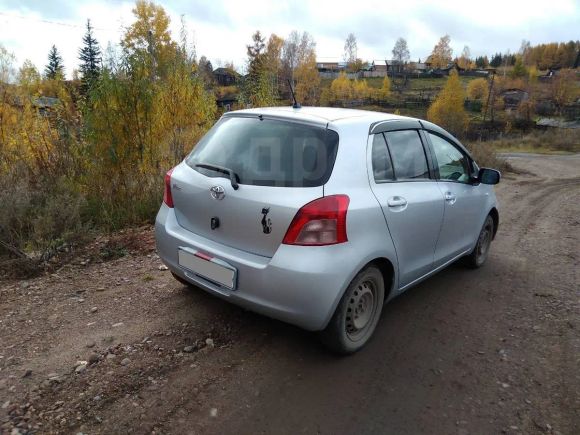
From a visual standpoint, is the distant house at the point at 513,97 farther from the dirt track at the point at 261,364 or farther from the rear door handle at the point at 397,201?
the rear door handle at the point at 397,201

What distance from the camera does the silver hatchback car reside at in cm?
262

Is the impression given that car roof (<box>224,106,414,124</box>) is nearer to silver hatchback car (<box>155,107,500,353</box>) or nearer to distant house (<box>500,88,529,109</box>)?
silver hatchback car (<box>155,107,500,353</box>)

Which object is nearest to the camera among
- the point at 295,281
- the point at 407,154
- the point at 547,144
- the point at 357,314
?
the point at 295,281

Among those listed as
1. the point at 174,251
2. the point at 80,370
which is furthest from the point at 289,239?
the point at 80,370

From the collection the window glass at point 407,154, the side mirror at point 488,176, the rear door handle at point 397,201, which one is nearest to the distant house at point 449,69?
the side mirror at point 488,176

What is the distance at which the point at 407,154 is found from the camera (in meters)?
3.50

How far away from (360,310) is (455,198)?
1.62 meters

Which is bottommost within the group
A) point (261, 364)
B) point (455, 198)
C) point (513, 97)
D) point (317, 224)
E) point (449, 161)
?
point (261, 364)

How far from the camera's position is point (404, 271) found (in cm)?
334

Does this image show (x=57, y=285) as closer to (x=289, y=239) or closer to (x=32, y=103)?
(x=289, y=239)

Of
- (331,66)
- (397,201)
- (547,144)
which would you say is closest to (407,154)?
(397,201)

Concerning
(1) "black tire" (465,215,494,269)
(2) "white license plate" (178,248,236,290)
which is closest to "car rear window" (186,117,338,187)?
(2) "white license plate" (178,248,236,290)

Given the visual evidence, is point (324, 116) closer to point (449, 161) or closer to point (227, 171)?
point (227, 171)

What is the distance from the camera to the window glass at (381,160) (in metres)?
3.07
